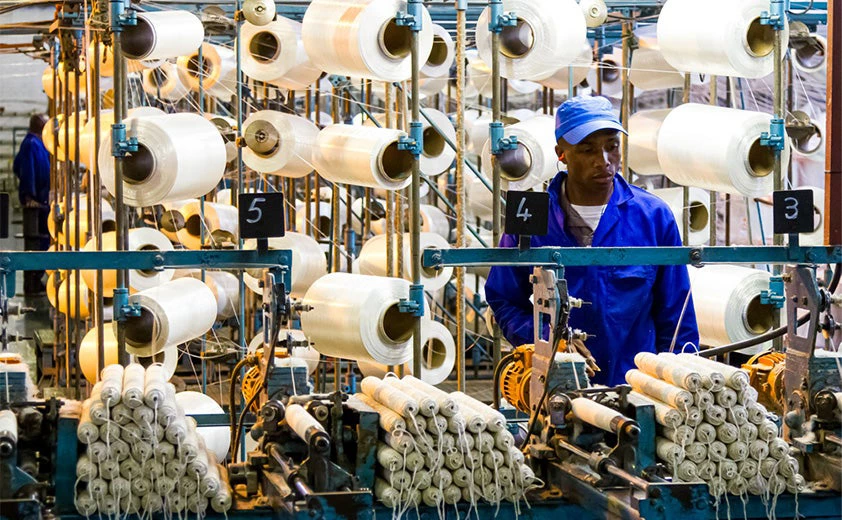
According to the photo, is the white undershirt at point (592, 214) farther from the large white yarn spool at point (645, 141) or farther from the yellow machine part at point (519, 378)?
the large white yarn spool at point (645, 141)

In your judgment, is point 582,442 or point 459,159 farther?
point 459,159

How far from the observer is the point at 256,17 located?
6027mm

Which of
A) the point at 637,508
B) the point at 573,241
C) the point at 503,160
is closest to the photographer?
the point at 637,508

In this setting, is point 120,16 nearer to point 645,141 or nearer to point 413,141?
point 413,141

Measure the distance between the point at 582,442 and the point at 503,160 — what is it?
2795 mm

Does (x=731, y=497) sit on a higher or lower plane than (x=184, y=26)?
lower

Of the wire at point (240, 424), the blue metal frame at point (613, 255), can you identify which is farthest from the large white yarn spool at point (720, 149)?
the wire at point (240, 424)

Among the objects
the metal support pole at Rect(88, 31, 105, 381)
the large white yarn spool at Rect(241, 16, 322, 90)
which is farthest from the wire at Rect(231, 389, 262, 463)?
the large white yarn spool at Rect(241, 16, 322, 90)

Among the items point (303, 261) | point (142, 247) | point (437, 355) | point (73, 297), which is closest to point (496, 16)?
point (303, 261)

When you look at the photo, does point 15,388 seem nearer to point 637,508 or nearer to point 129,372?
point 129,372

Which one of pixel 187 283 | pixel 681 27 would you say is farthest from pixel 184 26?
pixel 681 27

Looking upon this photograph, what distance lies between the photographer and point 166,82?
9242mm

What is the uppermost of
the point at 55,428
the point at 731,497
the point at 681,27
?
the point at 681,27

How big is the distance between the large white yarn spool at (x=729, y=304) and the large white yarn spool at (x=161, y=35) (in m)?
2.65
